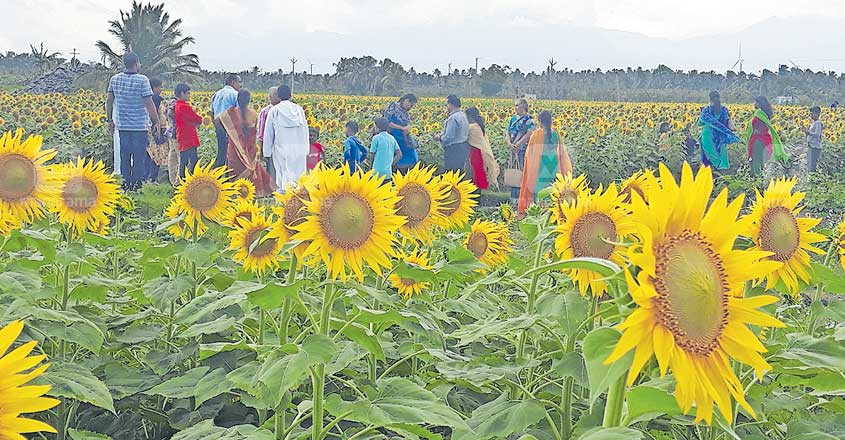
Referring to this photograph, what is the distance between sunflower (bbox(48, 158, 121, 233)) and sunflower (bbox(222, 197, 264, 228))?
40 cm

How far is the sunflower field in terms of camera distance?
1321 millimetres

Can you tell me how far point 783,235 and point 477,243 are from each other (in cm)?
187

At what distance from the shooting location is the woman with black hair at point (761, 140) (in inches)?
533

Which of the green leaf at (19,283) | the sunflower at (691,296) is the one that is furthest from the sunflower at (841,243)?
the green leaf at (19,283)

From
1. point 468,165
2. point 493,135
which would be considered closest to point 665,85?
point 493,135

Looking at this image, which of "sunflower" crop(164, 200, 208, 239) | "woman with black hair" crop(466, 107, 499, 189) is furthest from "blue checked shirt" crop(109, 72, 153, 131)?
"sunflower" crop(164, 200, 208, 239)

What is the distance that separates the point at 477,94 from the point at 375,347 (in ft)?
85.0

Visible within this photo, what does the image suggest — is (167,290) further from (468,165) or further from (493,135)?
(493,135)

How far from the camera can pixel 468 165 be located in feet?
35.9

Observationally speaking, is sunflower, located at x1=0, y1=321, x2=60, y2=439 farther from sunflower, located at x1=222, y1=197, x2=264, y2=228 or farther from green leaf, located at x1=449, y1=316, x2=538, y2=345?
sunflower, located at x1=222, y1=197, x2=264, y2=228

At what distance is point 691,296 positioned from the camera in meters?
1.29

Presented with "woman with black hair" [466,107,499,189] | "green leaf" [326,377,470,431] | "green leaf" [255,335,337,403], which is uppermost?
"green leaf" [255,335,337,403]

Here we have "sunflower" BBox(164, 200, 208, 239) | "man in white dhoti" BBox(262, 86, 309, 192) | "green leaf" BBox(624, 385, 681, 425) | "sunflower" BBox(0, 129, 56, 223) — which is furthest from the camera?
"man in white dhoti" BBox(262, 86, 309, 192)

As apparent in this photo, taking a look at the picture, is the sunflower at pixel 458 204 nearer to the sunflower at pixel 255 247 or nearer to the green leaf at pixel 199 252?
the sunflower at pixel 255 247
